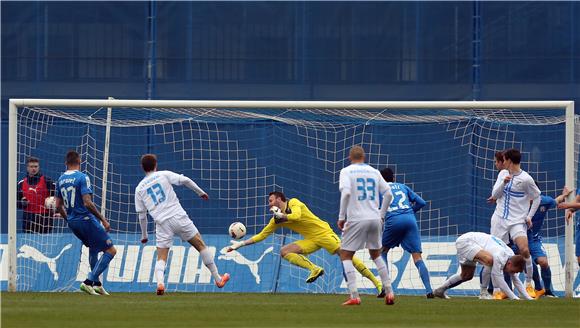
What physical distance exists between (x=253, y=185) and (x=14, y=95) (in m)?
6.24

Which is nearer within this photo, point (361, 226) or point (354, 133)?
point (361, 226)

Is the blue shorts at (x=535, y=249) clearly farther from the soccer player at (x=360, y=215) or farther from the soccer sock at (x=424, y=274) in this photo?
the soccer player at (x=360, y=215)

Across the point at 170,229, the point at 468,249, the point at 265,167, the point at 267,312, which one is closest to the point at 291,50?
the point at 265,167

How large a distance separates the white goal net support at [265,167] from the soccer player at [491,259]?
2083mm

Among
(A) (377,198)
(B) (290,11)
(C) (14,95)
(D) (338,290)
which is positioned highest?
(B) (290,11)

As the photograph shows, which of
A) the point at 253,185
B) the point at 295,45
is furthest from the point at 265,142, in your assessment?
→ the point at 295,45

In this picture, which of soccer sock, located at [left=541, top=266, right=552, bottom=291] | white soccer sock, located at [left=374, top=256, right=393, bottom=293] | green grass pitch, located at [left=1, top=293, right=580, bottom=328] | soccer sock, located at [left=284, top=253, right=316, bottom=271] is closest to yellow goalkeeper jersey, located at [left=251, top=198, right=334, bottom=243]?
soccer sock, located at [left=284, top=253, right=316, bottom=271]

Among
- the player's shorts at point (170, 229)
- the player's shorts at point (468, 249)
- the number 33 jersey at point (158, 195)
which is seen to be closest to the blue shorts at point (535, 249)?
the player's shorts at point (468, 249)

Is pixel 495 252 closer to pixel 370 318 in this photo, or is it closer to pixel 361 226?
pixel 361 226

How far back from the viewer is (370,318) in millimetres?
12391

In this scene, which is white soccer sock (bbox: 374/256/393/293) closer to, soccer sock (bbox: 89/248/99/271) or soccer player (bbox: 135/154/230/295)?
soccer player (bbox: 135/154/230/295)

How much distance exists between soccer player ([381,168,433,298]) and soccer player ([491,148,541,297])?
95cm

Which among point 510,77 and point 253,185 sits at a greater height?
point 510,77

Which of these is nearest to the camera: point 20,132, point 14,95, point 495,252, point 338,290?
point 495,252
